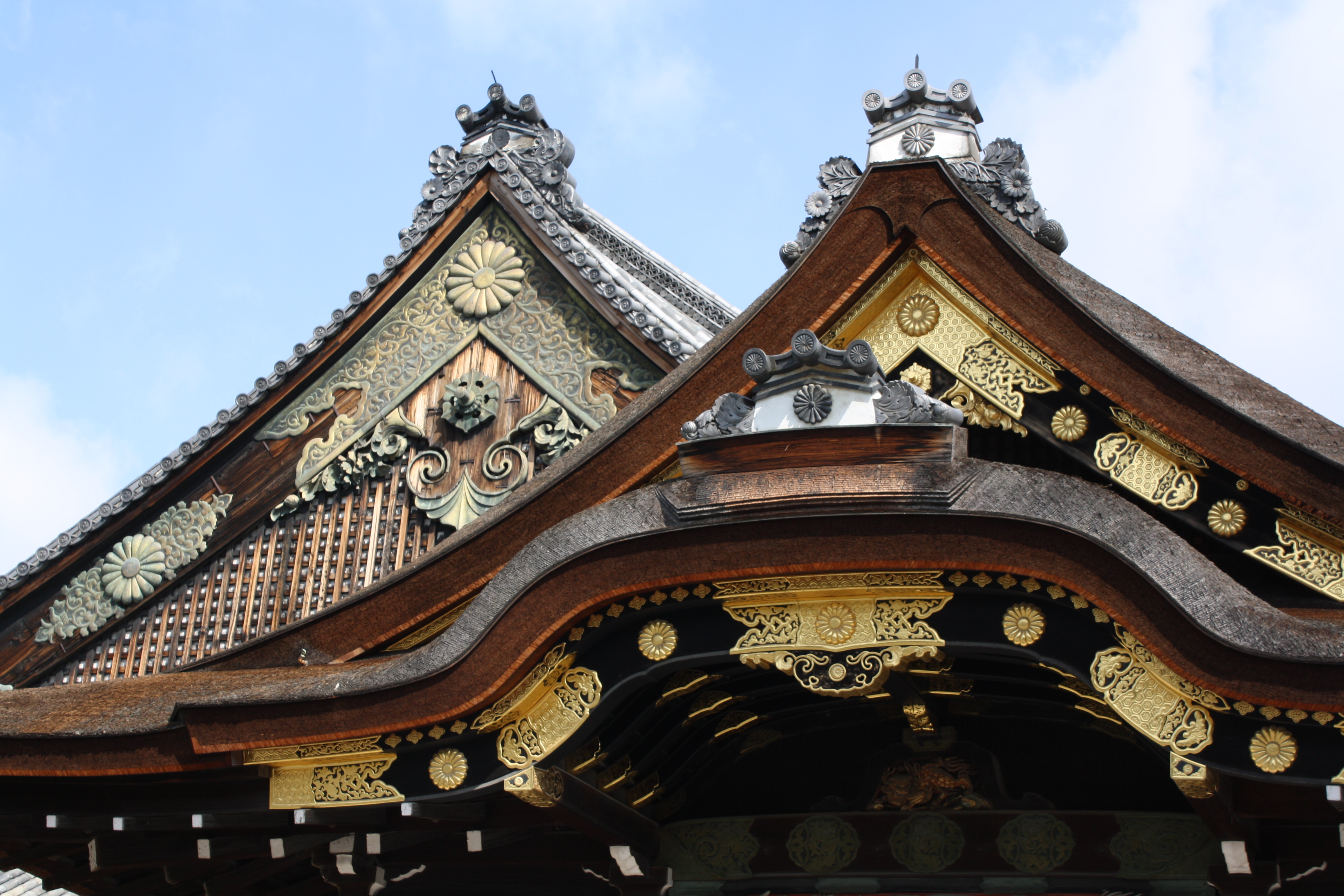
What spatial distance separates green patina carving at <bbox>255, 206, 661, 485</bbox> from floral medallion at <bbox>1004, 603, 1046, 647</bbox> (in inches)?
168

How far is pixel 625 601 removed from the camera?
537 cm

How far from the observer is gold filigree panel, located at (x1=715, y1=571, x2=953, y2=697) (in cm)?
510

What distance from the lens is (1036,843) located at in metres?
6.08

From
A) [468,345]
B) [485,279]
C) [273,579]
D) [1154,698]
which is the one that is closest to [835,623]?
[1154,698]

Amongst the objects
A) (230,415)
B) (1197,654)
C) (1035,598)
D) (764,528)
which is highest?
(230,415)

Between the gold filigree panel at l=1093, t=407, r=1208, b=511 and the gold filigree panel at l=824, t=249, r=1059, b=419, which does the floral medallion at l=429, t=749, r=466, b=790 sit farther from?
the gold filigree panel at l=1093, t=407, r=1208, b=511

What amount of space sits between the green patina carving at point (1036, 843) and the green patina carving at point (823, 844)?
2.24 feet

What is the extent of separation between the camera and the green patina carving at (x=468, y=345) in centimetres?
916

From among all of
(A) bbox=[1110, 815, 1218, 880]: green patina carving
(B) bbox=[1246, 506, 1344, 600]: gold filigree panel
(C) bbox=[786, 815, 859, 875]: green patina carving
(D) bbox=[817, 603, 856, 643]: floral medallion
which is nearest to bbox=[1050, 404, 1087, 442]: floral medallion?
(B) bbox=[1246, 506, 1344, 600]: gold filigree panel

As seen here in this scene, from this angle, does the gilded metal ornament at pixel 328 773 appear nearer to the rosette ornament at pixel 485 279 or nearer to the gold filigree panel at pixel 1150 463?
the gold filigree panel at pixel 1150 463

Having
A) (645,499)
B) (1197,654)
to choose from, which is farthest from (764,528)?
(1197,654)

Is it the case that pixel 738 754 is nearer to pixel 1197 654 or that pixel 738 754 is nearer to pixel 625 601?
pixel 625 601

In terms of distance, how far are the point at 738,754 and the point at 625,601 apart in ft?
5.54

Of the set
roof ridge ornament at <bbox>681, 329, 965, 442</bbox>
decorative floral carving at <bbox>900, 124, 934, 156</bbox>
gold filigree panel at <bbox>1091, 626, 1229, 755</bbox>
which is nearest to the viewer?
gold filigree panel at <bbox>1091, 626, 1229, 755</bbox>
